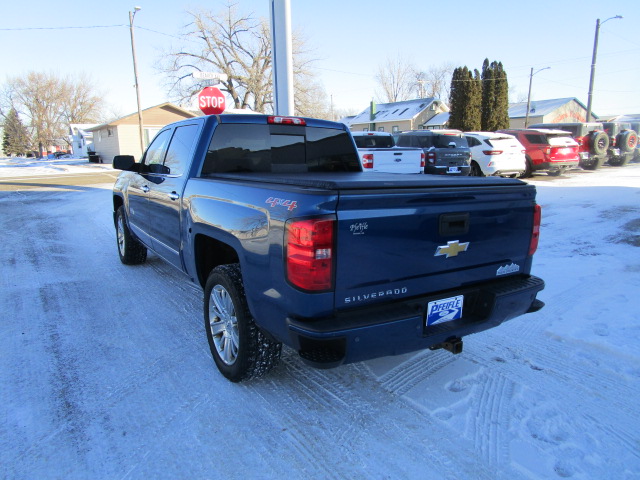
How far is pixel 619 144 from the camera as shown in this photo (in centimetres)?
1898

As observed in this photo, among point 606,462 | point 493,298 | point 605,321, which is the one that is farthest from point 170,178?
point 605,321

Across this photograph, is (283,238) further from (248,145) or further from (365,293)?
(248,145)

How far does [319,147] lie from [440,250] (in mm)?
2237

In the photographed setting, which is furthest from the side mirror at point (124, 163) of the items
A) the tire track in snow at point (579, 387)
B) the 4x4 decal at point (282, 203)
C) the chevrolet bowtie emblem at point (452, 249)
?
the tire track in snow at point (579, 387)

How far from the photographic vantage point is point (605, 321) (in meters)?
3.88

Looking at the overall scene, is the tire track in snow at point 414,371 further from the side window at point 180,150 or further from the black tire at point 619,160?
the black tire at point 619,160

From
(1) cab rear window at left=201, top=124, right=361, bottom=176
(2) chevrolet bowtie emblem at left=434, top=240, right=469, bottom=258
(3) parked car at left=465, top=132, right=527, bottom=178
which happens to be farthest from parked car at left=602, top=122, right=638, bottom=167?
(2) chevrolet bowtie emblem at left=434, top=240, right=469, bottom=258

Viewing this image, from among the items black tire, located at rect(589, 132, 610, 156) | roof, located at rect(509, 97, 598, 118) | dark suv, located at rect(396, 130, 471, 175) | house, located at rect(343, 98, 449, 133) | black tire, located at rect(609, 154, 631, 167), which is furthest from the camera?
house, located at rect(343, 98, 449, 133)

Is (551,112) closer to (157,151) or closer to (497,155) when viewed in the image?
(497,155)

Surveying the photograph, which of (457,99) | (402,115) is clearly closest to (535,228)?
(457,99)

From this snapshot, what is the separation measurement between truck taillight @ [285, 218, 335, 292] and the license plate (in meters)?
0.70

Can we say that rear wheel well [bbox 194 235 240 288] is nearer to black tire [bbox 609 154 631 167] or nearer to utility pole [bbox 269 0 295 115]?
utility pole [bbox 269 0 295 115]

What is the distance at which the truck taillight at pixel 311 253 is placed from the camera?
2.20m

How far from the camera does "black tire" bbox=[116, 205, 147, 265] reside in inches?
231
